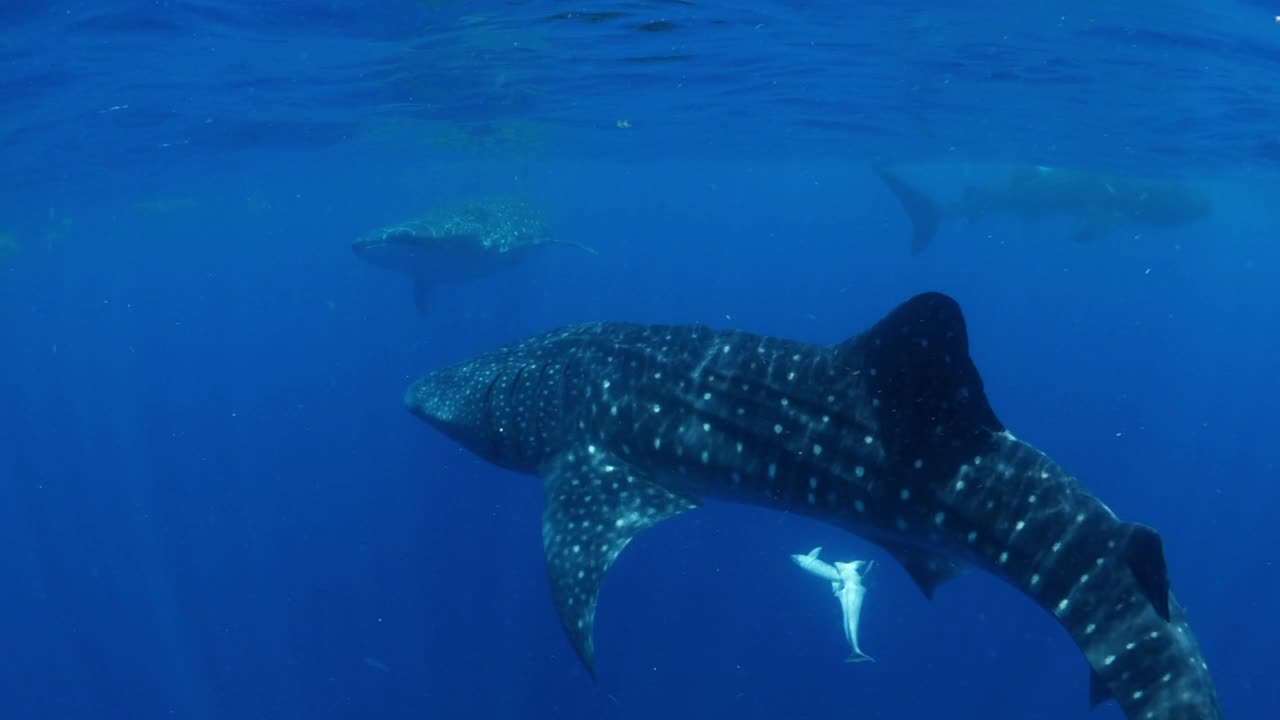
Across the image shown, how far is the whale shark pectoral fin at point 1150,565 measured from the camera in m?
4.18

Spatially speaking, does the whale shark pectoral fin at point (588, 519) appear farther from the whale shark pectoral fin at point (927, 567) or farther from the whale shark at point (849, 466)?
the whale shark pectoral fin at point (927, 567)

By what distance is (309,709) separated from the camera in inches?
658

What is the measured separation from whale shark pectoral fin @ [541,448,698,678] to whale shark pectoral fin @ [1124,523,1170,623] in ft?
9.73

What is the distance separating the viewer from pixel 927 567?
5.45 m

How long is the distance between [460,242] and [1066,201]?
22175mm

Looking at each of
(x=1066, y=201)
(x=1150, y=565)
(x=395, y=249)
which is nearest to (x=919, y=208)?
(x=1066, y=201)

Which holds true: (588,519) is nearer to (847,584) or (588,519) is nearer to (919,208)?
(847,584)

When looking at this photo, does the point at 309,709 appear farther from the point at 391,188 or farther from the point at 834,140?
the point at 391,188

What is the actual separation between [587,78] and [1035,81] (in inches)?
443

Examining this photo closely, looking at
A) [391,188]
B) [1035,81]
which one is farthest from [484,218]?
[391,188]

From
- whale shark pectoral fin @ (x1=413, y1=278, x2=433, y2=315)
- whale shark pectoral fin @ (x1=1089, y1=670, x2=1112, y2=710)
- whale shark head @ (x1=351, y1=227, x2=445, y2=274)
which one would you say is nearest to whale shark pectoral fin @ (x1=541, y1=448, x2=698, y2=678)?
whale shark pectoral fin @ (x1=1089, y1=670, x2=1112, y2=710)

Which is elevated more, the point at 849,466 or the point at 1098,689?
the point at 849,466

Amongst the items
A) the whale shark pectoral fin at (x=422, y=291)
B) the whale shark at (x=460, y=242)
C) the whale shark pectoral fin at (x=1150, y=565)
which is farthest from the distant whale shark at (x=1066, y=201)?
the whale shark pectoral fin at (x=1150, y=565)

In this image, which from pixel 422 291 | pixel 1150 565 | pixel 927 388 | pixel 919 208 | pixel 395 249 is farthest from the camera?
pixel 919 208
